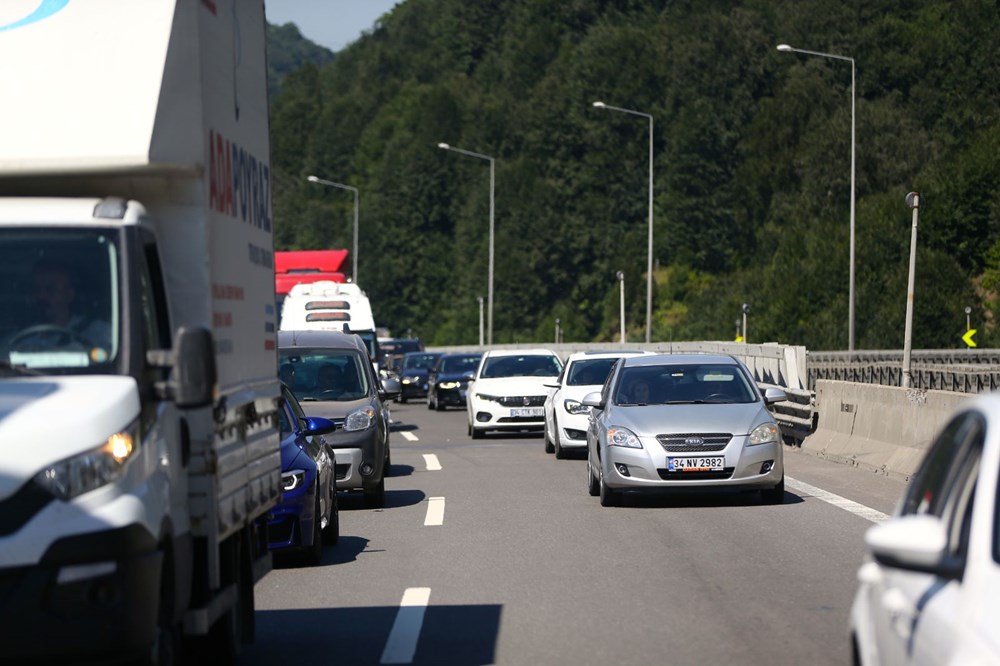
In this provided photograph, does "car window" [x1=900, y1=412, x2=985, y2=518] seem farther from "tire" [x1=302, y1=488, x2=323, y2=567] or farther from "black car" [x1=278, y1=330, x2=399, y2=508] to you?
"black car" [x1=278, y1=330, x2=399, y2=508]

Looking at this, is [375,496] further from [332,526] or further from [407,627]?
[407,627]

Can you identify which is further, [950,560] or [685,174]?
[685,174]

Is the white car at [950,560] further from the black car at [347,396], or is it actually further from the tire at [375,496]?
the tire at [375,496]

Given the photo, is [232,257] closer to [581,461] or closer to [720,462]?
[720,462]

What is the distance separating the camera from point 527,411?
29.4m

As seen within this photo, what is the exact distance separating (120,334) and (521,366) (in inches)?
955

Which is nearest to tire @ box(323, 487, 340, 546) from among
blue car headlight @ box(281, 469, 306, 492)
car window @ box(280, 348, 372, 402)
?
blue car headlight @ box(281, 469, 306, 492)

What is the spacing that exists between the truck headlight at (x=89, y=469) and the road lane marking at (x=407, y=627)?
2.75m

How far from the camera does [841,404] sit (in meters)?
22.7

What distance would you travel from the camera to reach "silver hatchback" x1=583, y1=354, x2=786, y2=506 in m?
15.8

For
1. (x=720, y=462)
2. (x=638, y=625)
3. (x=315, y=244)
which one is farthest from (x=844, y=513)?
(x=315, y=244)

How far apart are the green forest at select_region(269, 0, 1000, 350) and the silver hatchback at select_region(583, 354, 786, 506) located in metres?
51.0

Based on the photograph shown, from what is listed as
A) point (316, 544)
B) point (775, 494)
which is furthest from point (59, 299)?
point (775, 494)

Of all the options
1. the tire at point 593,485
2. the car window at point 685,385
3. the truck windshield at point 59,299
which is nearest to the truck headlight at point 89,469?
the truck windshield at point 59,299
